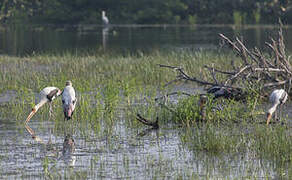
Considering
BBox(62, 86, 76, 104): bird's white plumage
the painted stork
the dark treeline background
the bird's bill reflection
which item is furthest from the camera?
the dark treeline background

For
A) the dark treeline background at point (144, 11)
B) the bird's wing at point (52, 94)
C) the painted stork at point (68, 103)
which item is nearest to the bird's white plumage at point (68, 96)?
the painted stork at point (68, 103)

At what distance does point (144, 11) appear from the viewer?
62.2m

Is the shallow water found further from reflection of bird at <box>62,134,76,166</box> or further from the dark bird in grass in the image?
the dark bird in grass

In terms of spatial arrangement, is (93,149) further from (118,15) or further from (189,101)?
(118,15)

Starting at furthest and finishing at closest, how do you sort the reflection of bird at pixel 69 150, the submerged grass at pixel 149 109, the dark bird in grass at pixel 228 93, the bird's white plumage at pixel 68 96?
the dark bird in grass at pixel 228 93
the bird's white plumage at pixel 68 96
the submerged grass at pixel 149 109
the reflection of bird at pixel 69 150

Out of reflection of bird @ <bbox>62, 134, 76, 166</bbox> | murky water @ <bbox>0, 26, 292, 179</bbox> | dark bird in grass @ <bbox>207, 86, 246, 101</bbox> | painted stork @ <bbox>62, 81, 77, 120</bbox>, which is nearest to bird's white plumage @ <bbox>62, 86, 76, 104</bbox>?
painted stork @ <bbox>62, 81, 77, 120</bbox>

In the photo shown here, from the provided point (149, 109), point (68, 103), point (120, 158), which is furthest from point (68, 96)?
point (120, 158)

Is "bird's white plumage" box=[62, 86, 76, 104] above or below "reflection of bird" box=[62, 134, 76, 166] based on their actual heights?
above

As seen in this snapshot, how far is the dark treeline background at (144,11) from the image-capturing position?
188 ft

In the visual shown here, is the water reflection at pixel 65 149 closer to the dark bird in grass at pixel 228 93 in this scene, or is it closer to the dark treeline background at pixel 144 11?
the dark bird in grass at pixel 228 93

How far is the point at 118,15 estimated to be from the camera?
65.4 metres

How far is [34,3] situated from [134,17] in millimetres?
10663

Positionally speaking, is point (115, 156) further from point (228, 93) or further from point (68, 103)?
point (228, 93)

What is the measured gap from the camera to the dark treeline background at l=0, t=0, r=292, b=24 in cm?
5739
